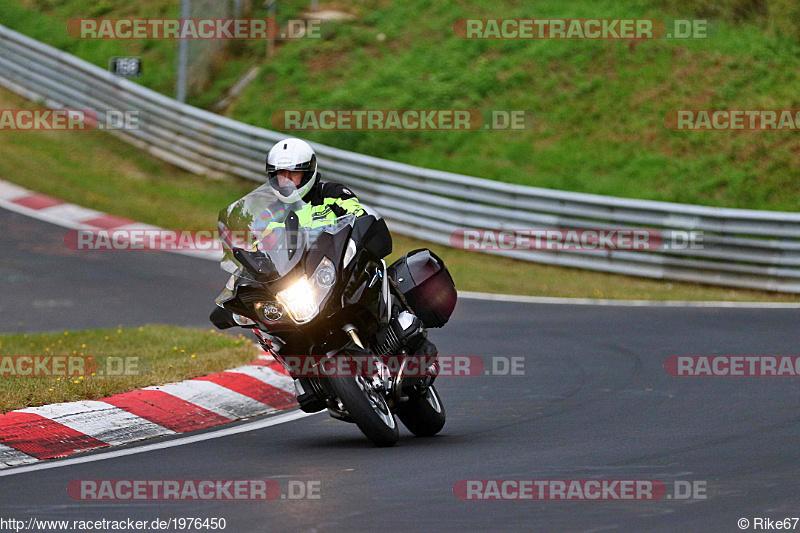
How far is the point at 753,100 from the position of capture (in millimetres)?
20672

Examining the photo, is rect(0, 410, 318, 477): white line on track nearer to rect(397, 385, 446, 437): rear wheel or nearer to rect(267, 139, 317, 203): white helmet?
rect(397, 385, 446, 437): rear wheel

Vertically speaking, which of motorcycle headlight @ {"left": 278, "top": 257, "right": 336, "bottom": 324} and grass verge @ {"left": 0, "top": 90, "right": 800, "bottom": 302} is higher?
grass verge @ {"left": 0, "top": 90, "right": 800, "bottom": 302}

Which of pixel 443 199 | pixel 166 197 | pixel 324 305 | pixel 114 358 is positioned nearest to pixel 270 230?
pixel 324 305

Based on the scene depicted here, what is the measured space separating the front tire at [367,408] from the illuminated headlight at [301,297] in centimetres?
40

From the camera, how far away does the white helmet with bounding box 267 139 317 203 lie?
6.81m

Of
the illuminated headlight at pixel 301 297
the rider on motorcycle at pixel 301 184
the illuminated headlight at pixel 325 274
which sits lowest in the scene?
the illuminated headlight at pixel 301 297

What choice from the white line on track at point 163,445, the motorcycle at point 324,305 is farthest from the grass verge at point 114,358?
the motorcycle at point 324,305

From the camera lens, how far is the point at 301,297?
6.57m

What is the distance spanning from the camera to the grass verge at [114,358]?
26.5ft

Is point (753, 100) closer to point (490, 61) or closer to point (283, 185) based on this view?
Answer: point (490, 61)

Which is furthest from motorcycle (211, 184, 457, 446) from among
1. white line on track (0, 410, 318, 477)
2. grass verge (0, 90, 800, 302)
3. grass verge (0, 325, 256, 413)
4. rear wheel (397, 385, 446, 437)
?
grass verge (0, 90, 800, 302)

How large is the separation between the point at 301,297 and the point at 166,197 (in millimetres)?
14320

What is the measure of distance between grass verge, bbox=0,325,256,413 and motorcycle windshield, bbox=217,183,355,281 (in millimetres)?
1888

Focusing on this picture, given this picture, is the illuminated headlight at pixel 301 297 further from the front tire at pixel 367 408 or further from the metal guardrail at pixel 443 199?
the metal guardrail at pixel 443 199
